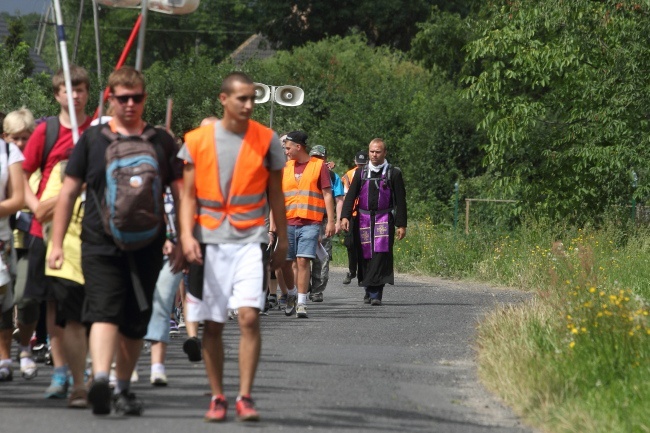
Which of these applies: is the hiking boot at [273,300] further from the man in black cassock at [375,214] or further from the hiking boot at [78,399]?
the hiking boot at [78,399]

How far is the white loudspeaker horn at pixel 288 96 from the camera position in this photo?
738 inches

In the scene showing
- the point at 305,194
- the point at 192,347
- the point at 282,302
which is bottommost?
the point at 282,302

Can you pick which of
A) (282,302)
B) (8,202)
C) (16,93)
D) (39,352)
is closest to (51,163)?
(8,202)

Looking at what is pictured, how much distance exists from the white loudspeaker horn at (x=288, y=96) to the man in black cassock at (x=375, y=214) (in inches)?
61.0

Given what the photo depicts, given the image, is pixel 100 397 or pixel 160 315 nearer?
pixel 100 397

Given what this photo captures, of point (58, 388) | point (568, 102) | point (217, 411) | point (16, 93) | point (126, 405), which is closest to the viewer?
point (217, 411)

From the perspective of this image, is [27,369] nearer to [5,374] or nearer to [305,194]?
[5,374]

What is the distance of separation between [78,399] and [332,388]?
73.0 inches

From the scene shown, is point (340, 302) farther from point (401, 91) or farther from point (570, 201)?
point (401, 91)

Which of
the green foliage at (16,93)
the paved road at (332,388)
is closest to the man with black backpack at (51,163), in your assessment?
the paved road at (332,388)

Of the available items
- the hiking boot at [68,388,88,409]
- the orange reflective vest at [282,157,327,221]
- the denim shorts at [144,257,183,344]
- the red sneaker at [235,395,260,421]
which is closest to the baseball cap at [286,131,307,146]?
the orange reflective vest at [282,157,327,221]

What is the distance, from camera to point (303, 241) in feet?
52.1

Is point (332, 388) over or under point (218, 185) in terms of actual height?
under

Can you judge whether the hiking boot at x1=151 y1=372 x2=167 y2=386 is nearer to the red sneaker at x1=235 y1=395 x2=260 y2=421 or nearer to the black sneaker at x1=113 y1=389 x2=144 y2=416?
the black sneaker at x1=113 y1=389 x2=144 y2=416
